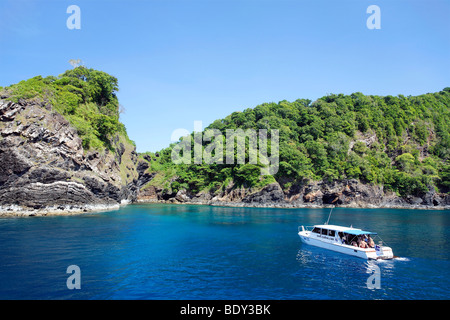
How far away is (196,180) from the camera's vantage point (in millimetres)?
115875

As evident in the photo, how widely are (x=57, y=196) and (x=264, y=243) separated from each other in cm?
4866

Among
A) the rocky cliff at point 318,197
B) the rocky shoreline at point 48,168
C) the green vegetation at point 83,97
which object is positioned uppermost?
the green vegetation at point 83,97

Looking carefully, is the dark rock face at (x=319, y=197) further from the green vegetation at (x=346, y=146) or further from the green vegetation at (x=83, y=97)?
the green vegetation at (x=83, y=97)

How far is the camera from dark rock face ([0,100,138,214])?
171 ft

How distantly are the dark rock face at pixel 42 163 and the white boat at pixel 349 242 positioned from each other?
53.5 m

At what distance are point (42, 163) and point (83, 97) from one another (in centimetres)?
3266

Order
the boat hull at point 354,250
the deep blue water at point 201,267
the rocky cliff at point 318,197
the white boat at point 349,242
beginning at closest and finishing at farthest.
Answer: the deep blue water at point 201,267 → the boat hull at point 354,250 → the white boat at point 349,242 → the rocky cliff at point 318,197

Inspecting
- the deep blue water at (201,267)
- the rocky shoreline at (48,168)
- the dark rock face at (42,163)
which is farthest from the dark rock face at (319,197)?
the deep blue water at (201,267)

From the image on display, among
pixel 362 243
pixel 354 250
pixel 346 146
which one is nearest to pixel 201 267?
pixel 354 250

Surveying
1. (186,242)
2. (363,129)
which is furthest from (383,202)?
(186,242)

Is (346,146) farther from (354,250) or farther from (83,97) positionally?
(83,97)

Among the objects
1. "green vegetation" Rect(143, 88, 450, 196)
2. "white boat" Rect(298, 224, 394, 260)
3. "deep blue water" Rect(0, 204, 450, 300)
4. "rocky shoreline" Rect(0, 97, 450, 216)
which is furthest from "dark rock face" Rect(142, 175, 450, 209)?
"white boat" Rect(298, 224, 394, 260)

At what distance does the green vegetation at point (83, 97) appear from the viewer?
199 feet
